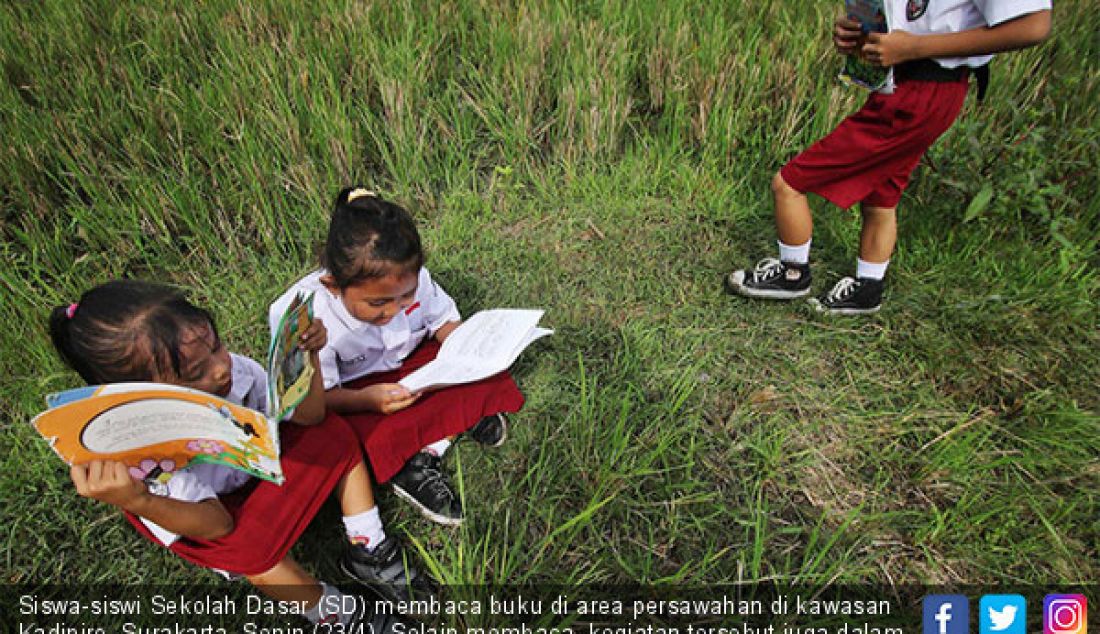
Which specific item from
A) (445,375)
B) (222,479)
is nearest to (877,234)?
(445,375)

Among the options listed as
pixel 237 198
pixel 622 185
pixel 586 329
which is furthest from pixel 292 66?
pixel 586 329

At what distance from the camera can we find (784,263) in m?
2.23

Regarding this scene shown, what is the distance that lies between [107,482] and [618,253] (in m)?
1.82

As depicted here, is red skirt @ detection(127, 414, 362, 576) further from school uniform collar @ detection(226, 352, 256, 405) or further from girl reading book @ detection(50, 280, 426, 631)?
school uniform collar @ detection(226, 352, 256, 405)

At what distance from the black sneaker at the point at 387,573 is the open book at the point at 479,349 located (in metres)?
0.42

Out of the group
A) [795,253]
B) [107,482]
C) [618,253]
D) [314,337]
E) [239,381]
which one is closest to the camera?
[107,482]

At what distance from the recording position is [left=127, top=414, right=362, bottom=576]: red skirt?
1.34 meters

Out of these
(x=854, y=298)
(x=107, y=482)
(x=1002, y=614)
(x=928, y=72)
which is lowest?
(x=1002, y=614)

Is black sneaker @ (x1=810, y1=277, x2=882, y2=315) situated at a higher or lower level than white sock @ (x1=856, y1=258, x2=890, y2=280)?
lower

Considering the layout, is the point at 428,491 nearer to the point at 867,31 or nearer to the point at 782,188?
the point at 782,188

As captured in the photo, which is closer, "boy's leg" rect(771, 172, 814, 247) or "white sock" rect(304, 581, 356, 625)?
"white sock" rect(304, 581, 356, 625)

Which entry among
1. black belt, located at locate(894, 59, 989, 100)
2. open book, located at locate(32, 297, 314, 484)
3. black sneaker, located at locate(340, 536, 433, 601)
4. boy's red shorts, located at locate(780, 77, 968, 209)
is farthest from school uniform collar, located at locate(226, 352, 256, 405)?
black belt, located at locate(894, 59, 989, 100)

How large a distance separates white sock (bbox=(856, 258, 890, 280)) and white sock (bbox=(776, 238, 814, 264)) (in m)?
0.18

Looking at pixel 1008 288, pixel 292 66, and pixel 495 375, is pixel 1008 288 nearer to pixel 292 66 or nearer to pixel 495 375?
pixel 495 375
